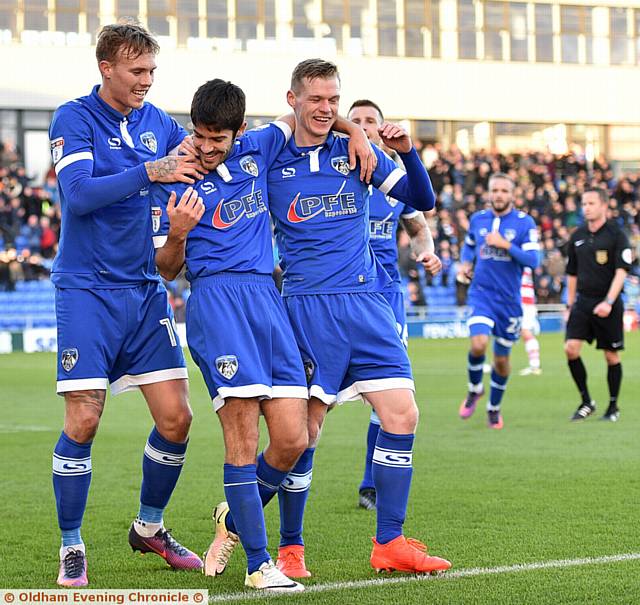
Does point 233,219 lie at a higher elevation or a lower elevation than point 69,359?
higher

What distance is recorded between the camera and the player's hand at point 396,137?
547 cm

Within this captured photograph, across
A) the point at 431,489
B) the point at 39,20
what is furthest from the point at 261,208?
the point at 39,20

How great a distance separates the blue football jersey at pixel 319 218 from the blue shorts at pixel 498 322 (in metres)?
6.17

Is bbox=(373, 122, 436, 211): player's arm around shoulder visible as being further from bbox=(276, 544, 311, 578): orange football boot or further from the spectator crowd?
the spectator crowd

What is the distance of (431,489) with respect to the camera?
25.6 feet

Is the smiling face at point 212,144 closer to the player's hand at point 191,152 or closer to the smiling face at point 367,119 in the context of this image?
the player's hand at point 191,152

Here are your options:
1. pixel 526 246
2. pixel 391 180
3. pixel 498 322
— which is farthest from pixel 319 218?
pixel 498 322

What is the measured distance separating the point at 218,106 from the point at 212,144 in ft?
0.58

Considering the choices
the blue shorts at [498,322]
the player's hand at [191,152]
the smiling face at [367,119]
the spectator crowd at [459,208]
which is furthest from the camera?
the spectator crowd at [459,208]

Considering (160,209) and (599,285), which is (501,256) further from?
(160,209)

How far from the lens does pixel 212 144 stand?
16.8 feet

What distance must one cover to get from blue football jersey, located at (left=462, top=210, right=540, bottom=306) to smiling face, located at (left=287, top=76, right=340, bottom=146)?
6143 mm

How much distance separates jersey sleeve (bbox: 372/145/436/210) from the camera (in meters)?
5.60

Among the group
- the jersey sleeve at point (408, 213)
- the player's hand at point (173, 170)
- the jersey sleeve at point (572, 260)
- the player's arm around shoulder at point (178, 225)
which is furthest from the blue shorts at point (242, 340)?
the jersey sleeve at point (572, 260)
